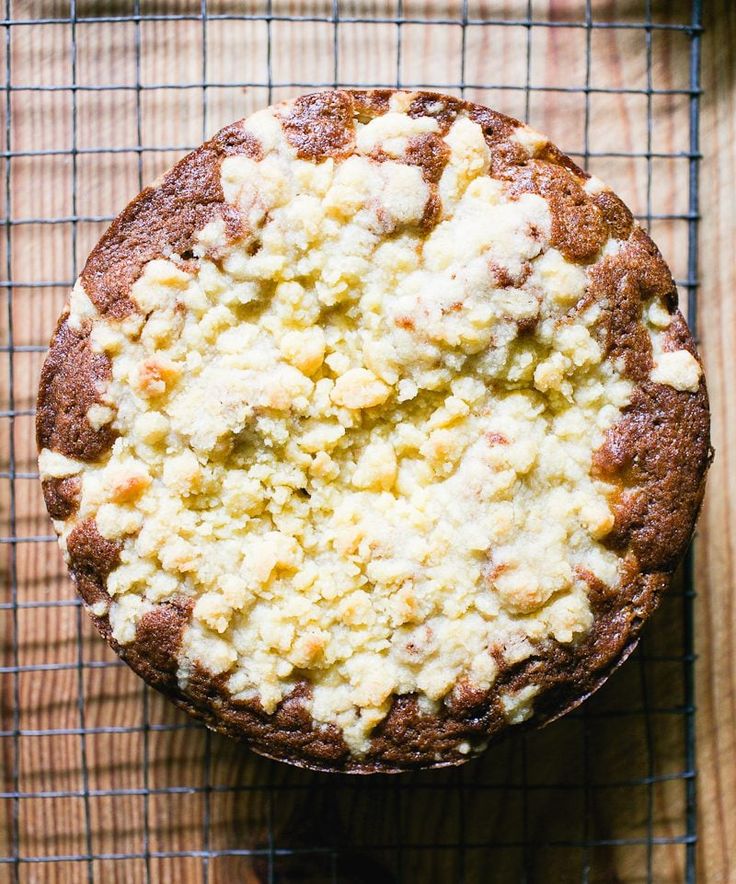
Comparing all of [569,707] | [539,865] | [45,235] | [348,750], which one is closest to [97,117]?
[45,235]

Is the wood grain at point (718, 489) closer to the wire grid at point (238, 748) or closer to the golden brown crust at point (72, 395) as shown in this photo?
the wire grid at point (238, 748)

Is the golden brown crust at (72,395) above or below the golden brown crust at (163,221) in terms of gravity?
below

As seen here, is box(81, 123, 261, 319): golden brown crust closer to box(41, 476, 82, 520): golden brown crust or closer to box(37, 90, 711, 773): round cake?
box(37, 90, 711, 773): round cake

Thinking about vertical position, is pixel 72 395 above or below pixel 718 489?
above

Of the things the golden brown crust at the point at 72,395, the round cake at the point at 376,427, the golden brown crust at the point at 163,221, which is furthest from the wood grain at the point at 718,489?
the golden brown crust at the point at 72,395

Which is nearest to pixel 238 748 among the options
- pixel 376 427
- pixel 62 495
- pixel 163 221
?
pixel 62 495

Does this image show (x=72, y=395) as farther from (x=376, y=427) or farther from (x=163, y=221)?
(x=376, y=427)

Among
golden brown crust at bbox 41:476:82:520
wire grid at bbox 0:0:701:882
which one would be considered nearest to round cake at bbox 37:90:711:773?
golden brown crust at bbox 41:476:82:520
